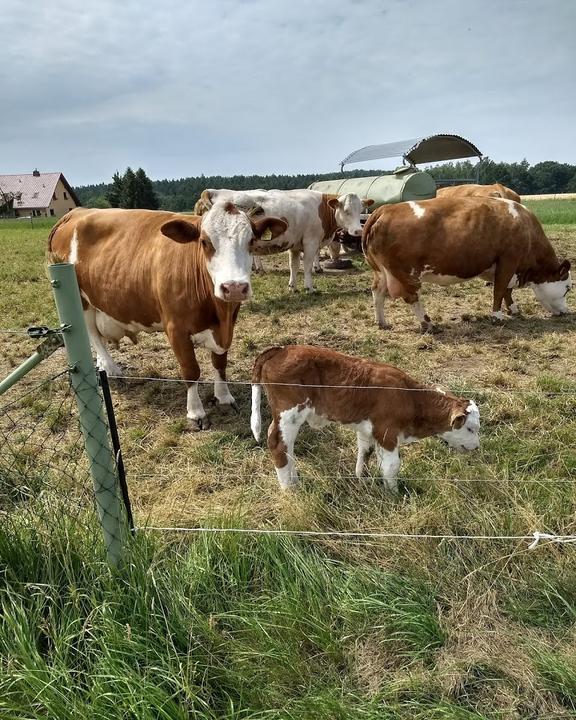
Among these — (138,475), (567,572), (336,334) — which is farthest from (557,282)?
(138,475)

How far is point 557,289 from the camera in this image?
779cm

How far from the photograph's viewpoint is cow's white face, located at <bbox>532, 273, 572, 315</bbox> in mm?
7781

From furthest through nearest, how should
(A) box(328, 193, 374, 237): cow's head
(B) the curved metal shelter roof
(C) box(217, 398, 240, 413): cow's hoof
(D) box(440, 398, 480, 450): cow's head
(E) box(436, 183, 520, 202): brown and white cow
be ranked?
(B) the curved metal shelter roof, (A) box(328, 193, 374, 237): cow's head, (E) box(436, 183, 520, 202): brown and white cow, (C) box(217, 398, 240, 413): cow's hoof, (D) box(440, 398, 480, 450): cow's head

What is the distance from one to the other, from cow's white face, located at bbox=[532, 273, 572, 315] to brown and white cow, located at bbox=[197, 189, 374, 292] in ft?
14.5

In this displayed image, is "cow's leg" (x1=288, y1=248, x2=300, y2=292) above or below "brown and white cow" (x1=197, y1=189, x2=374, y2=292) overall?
below

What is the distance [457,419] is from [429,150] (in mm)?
21860

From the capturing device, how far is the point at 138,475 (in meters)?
3.92

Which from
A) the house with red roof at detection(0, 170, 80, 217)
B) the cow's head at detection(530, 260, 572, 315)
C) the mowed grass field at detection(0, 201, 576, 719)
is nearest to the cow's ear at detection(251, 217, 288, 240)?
the mowed grass field at detection(0, 201, 576, 719)

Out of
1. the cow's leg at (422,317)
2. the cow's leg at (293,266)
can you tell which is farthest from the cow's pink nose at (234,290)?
the cow's leg at (293,266)

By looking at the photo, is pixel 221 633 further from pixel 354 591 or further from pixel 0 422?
pixel 0 422

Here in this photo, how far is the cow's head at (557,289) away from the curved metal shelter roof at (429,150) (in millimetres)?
14650

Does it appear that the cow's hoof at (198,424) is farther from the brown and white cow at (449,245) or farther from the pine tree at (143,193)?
the pine tree at (143,193)

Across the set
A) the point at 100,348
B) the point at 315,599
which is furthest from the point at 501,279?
the point at 315,599

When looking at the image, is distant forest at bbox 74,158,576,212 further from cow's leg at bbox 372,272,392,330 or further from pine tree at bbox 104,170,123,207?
cow's leg at bbox 372,272,392,330
